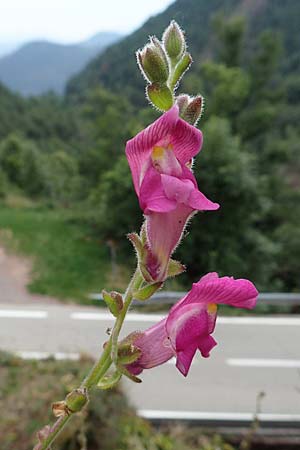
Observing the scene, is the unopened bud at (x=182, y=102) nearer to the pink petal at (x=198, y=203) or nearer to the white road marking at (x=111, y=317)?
the pink petal at (x=198, y=203)

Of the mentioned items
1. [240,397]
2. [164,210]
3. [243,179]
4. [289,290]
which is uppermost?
[164,210]

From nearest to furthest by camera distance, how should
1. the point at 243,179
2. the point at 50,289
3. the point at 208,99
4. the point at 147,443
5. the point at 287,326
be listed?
the point at 147,443, the point at 287,326, the point at 50,289, the point at 243,179, the point at 208,99

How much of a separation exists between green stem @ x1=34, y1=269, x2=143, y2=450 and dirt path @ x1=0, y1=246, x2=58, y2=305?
24.6 ft

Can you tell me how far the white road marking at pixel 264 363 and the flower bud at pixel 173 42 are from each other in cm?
603

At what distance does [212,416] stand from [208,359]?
52.7 inches

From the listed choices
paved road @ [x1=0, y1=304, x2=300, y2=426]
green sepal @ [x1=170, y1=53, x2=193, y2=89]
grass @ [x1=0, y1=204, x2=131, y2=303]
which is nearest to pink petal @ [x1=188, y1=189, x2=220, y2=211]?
green sepal @ [x1=170, y1=53, x2=193, y2=89]

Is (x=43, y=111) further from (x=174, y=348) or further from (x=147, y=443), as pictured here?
(x=174, y=348)

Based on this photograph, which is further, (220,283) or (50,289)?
(50,289)

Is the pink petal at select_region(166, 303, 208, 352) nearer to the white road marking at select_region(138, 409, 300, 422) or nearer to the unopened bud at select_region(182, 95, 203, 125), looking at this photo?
the unopened bud at select_region(182, 95, 203, 125)

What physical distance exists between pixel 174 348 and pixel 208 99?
15739mm

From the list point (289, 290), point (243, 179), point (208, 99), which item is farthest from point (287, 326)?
point (208, 99)

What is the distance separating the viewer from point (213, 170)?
10.1 m

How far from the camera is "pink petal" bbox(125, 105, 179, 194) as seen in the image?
60cm

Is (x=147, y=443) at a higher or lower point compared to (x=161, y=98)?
lower
